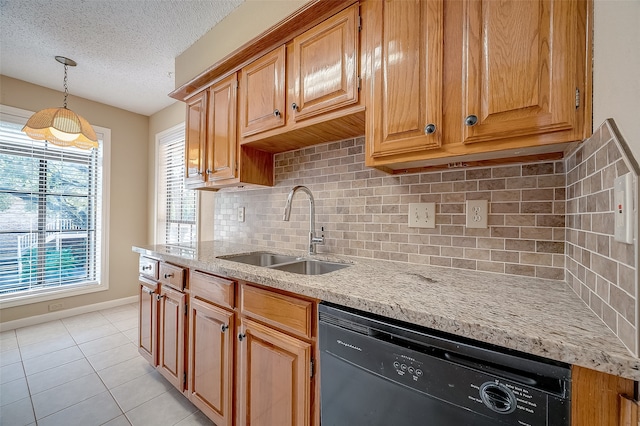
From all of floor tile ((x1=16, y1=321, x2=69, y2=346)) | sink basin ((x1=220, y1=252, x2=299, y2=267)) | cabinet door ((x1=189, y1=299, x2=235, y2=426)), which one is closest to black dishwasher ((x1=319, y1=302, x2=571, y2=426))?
cabinet door ((x1=189, y1=299, x2=235, y2=426))

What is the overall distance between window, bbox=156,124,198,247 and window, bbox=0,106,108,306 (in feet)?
2.20

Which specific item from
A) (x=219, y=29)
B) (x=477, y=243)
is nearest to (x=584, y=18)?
(x=477, y=243)

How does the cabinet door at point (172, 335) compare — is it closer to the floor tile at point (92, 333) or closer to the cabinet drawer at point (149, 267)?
the cabinet drawer at point (149, 267)

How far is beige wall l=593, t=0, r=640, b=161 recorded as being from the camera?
1.90ft

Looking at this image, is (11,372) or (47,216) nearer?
(11,372)

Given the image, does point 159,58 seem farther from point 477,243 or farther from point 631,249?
point 631,249

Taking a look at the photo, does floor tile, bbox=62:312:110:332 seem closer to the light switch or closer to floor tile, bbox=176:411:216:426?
floor tile, bbox=176:411:216:426

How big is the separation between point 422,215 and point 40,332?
12.9ft

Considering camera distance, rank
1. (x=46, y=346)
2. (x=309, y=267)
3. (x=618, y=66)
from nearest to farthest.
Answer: (x=618, y=66) < (x=309, y=267) < (x=46, y=346)

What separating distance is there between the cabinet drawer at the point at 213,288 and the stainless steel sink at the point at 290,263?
0.59ft

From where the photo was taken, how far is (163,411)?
1.66 meters

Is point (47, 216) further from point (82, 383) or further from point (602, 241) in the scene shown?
point (602, 241)

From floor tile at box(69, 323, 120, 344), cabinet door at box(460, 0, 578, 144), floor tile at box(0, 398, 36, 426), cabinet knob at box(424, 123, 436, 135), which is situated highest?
cabinet door at box(460, 0, 578, 144)

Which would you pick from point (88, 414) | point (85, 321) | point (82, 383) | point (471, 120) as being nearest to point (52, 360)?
point (82, 383)
